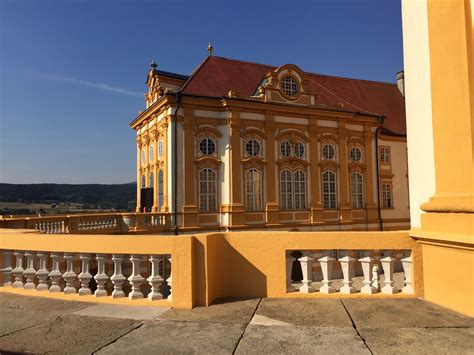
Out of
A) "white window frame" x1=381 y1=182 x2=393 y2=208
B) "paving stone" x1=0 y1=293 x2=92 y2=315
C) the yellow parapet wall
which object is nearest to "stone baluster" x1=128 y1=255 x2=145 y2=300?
the yellow parapet wall

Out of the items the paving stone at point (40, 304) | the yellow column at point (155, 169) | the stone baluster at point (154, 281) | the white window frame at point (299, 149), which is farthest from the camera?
the white window frame at point (299, 149)

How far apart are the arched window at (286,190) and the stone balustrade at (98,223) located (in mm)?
6947

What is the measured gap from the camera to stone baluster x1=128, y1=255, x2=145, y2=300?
456 cm

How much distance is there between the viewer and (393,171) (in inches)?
1040

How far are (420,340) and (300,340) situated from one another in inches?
42.7

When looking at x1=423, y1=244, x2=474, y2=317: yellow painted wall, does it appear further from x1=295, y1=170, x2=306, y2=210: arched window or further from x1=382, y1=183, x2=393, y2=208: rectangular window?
x1=382, y1=183, x2=393, y2=208: rectangular window

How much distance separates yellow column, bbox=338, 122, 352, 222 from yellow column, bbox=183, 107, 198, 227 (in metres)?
9.72

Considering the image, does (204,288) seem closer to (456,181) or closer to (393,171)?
(456,181)

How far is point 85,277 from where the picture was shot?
475cm

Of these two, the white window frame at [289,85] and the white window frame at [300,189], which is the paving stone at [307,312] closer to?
the white window frame at [300,189]

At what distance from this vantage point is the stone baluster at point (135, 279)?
4559mm

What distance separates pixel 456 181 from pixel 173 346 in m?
3.77

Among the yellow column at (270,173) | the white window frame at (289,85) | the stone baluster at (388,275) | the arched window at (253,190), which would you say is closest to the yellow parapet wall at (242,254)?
the stone baluster at (388,275)

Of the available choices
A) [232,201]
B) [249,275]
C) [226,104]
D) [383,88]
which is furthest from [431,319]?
[383,88]
